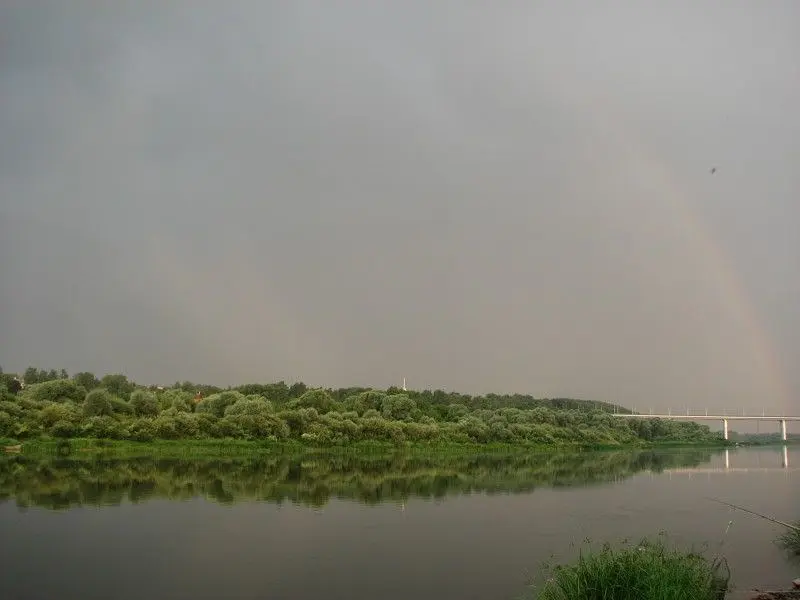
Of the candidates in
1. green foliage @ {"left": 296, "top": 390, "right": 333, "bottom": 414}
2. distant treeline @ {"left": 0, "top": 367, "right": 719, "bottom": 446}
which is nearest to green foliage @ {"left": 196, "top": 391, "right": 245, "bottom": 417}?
distant treeline @ {"left": 0, "top": 367, "right": 719, "bottom": 446}

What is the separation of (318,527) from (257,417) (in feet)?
89.1

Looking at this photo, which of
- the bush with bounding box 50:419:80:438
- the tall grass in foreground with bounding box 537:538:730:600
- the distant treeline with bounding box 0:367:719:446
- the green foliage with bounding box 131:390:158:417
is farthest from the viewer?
the green foliage with bounding box 131:390:158:417

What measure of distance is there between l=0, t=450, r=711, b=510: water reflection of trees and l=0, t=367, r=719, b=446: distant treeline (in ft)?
13.1

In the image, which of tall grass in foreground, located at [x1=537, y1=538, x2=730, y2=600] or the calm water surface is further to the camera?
the calm water surface

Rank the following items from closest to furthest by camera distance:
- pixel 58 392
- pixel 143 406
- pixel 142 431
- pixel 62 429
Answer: pixel 62 429 < pixel 142 431 < pixel 143 406 < pixel 58 392

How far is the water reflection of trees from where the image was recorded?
26.9 m

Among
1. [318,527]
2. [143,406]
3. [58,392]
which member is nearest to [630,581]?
[318,527]

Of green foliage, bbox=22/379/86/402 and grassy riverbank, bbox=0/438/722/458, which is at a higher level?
green foliage, bbox=22/379/86/402

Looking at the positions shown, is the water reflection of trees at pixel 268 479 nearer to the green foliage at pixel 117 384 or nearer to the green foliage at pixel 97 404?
the green foliage at pixel 97 404

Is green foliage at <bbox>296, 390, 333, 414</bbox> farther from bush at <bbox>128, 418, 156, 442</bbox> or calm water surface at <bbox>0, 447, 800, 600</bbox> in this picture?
calm water surface at <bbox>0, 447, 800, 600</bbox>

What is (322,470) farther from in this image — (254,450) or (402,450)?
(402,450)

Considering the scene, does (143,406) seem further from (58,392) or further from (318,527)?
(318,527)

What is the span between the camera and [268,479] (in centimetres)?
3331

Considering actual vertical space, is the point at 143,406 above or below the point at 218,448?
above
